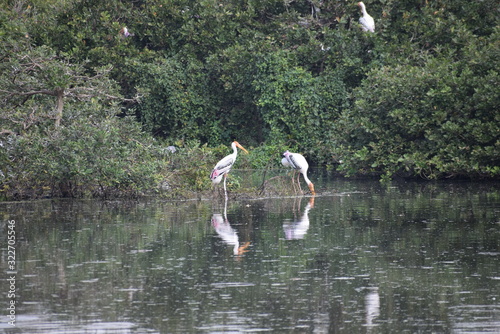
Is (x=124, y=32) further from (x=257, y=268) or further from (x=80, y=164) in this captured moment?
(x=257, y=268)

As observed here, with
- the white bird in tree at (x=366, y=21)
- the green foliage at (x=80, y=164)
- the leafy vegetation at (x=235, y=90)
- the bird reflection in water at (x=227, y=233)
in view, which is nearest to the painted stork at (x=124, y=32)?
the leafy vegetation at (x=235, y=90)

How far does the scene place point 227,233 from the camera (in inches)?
467

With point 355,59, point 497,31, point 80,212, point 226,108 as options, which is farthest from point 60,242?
point 226,108

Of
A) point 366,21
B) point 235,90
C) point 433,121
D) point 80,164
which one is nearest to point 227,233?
point 80,164

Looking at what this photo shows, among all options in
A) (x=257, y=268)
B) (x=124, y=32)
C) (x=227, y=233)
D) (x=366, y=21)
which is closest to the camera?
(x=257, y=268)

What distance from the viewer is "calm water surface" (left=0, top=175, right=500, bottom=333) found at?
23.3 ft

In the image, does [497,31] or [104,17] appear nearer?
[497,31]

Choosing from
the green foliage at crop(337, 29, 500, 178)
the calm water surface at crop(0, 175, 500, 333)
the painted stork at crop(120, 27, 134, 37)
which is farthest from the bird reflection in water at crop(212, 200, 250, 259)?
the painted stork at crop(120, 27, 134, 37)

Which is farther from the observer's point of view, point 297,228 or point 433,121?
point 433,121

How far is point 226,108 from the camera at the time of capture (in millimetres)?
29031

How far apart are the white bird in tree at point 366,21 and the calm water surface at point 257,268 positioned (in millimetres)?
11054

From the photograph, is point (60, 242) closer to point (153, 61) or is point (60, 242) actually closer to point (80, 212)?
point (80, 212)

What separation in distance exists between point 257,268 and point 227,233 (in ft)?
8.63

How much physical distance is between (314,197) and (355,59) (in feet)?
31.9
